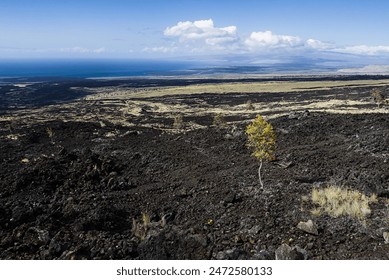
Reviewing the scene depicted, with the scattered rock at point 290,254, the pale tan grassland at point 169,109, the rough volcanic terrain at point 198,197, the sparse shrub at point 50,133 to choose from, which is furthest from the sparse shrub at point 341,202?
the pale tan grassland at point 169,109

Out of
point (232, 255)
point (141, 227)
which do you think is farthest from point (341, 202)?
point (141, 227)

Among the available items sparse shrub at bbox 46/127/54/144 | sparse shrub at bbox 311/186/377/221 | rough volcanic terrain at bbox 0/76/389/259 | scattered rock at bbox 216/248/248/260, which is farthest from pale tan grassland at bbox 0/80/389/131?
scattered rock at bbox 216/248/248/260

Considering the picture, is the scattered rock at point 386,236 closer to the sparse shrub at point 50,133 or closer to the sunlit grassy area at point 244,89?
the sparse shrub at point 50,133

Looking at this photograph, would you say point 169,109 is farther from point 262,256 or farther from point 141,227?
point 262,256

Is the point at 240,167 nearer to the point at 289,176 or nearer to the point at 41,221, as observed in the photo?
the point at 289,176

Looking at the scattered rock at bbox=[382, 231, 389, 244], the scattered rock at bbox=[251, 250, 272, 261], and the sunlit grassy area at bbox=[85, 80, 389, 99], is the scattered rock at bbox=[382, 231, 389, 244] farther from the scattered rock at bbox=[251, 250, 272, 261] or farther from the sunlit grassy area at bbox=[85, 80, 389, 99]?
the sunlit grassy area at bbox=[85, 80, 389, 99]

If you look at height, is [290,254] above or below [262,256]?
above

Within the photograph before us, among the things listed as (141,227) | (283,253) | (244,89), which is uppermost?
(244,89)

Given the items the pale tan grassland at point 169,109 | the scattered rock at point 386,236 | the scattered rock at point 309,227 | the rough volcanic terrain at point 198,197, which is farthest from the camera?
the pale tan grassland at point 169,109
